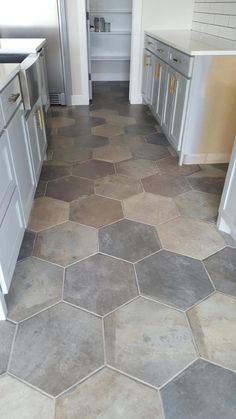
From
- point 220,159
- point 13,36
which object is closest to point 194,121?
point 220,159

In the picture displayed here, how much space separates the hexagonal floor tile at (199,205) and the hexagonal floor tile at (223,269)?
32cm

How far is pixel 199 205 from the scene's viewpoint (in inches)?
82.2

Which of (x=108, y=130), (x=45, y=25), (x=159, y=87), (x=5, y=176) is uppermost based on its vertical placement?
(x=45, y=25)

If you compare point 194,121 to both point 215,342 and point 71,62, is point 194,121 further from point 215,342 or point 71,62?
point 71,62

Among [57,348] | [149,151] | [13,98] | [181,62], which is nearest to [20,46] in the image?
[13,98]

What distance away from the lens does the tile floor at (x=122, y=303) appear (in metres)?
1.07

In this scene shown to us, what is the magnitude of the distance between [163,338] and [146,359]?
0.38ft

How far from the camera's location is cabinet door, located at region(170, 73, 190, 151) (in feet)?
7.60

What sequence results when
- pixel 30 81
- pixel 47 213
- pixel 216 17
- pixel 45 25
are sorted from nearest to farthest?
pixel 30 81 → pixel 47 213 → pixel 216 17 → pixel 45 25

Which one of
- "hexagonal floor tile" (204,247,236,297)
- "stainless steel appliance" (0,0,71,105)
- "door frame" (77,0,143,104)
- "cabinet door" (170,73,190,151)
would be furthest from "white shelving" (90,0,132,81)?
"hexagonal floor tile" (204,247,236,297)

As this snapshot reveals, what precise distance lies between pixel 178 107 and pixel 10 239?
1737mm

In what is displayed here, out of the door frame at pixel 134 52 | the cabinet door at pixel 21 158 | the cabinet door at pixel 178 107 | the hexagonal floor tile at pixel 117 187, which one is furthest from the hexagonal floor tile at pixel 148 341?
the door frame at pixel 134 52

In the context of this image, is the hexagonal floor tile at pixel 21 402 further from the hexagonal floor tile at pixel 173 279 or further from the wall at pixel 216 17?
the wall at pixel 216 17

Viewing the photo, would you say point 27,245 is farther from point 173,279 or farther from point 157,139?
point 157,139
